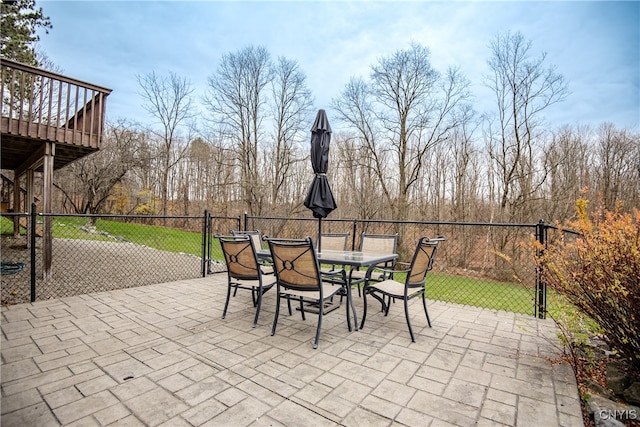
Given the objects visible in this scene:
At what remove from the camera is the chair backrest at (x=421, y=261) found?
276 centimetres

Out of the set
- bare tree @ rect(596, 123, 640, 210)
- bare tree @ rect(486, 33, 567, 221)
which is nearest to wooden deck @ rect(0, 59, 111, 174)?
bare tree @ rect(486, 33, 567, 221)

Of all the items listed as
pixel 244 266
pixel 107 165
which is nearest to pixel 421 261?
pixel 244 266

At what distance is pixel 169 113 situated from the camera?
18.0 meters

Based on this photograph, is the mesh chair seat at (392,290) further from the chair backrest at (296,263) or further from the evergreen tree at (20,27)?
the evergreen tree at (20,27)

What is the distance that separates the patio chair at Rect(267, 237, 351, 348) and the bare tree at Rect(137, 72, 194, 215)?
56.8 ft

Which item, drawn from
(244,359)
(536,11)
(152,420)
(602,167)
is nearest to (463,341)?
(244,359)

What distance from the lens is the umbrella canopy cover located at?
12.3 feet

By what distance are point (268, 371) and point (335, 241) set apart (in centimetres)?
251

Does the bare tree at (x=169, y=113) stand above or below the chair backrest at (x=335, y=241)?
above

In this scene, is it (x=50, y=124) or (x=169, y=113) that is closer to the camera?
(x=50, y=124)

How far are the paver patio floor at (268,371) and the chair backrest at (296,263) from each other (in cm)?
50

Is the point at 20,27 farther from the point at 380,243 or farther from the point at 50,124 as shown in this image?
the point at 380,243

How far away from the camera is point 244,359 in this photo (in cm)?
228

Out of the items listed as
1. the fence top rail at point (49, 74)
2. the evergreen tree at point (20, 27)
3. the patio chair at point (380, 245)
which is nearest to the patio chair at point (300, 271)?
the patio chair at point (380, 245)
